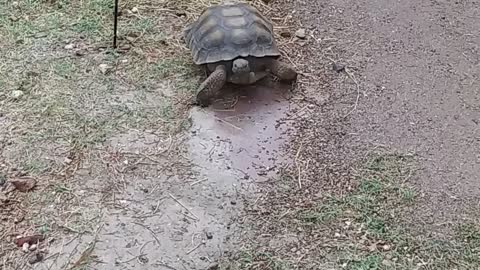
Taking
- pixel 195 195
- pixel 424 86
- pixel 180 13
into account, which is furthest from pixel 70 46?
pixel 424 86

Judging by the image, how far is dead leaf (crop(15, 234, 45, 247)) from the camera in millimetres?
2240

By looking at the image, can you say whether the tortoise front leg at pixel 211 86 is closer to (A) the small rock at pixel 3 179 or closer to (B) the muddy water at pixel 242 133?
(B) the muddy water at pixel 242 133

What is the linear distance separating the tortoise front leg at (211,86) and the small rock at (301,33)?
0.61m

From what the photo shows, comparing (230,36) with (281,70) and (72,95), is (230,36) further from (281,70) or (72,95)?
(72,95)

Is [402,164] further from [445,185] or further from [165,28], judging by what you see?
[165,28]

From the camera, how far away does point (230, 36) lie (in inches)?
117

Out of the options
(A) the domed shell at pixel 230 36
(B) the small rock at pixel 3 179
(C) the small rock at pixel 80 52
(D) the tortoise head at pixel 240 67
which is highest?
(A) the domed shell at pixel 230 36

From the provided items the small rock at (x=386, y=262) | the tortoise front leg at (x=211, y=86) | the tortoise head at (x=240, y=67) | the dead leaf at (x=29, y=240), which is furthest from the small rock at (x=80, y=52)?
the small rock at (x=386, y=262)

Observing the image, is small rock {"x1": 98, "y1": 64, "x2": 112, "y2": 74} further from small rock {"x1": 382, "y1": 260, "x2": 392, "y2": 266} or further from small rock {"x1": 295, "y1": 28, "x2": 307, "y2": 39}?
small rock {"x1": 382, "y1": 260, "x2": 392, "y2": 266}

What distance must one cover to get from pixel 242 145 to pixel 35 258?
94cm

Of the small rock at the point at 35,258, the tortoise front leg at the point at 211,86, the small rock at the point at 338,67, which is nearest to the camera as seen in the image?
the small rock at the point at 35,258

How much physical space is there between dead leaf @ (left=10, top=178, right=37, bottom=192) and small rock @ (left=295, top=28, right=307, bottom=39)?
1563mm

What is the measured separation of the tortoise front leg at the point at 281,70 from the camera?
3006 mm

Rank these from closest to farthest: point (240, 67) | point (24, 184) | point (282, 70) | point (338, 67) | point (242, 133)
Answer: point (24, 184)
point (242, 133)
point (240, 67)
point (282, 70)
point (338, 67)
